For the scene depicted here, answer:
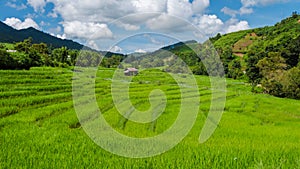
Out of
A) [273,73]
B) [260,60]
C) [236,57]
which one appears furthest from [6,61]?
[236,57]

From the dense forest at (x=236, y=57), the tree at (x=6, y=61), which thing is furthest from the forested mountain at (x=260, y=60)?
the tree at (x=6, y=61)

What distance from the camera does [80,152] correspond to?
517 cm

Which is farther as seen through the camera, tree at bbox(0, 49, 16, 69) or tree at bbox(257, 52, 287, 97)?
tree at bbox(257, 52, 287, 97)

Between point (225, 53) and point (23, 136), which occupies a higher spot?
point (225, 53)

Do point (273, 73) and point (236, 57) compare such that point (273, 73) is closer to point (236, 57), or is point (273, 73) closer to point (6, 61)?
point (6, 61)

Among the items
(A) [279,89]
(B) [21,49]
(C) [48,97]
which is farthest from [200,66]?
(C) [48,97]

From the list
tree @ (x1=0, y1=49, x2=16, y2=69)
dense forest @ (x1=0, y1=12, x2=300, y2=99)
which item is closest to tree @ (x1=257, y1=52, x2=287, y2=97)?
dense forest @ (x1=0, y1=12, x2=300, y2=99)

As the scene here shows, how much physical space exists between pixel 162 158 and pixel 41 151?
2.20 metres

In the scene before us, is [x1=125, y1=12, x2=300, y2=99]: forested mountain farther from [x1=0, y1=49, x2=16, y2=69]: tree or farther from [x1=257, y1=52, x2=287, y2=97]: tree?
[x1=0, y1=49, x2=16, y2=69]: tree

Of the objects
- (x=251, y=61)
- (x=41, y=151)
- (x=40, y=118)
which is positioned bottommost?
(x=40, y=118)

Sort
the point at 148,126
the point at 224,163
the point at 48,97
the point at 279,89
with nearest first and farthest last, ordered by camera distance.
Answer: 1. the point at 224,163
2. the point at 148,126
3. the point at 48,97
4. the point at 279,89

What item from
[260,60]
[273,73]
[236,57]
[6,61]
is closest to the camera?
[6,61]

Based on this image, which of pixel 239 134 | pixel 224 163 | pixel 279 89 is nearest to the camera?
pixel 224 163

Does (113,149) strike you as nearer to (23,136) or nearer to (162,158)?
(162,158)
